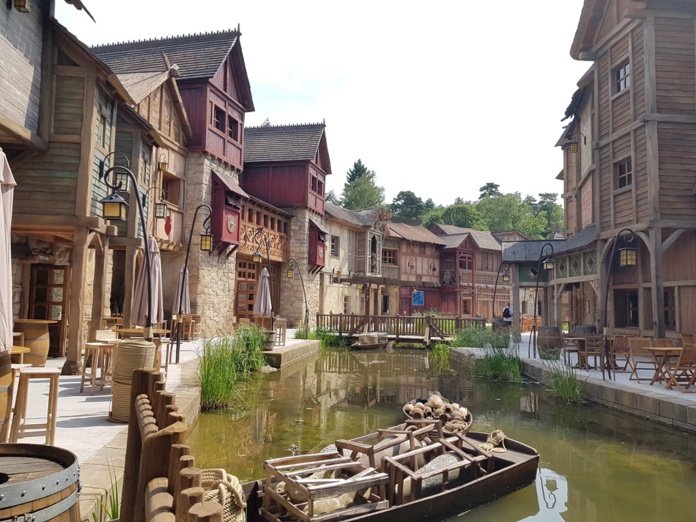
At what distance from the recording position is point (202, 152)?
53.9 ft

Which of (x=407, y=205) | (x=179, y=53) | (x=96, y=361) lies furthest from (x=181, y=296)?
(x=407, y=205)

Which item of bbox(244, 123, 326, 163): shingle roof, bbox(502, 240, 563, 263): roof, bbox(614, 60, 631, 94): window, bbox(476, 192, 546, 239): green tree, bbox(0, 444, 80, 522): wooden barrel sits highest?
bbox(476, 192, 546, 239): green tree

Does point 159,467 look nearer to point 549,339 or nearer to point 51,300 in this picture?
point 51,300

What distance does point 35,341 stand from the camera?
8.13 m

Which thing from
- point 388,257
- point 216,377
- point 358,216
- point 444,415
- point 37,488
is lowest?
point 444,415

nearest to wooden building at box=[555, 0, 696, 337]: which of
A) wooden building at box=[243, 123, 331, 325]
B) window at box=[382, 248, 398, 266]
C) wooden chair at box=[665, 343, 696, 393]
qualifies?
wooden chair at box=[665, 343, 696, 393]

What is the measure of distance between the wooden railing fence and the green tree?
57.3m

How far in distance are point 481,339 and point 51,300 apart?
11.4 meters

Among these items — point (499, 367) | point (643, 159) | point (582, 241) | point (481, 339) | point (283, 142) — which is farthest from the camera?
point (283, 142)

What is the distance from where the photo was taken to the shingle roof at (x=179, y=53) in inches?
664

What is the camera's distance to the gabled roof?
27.6 m

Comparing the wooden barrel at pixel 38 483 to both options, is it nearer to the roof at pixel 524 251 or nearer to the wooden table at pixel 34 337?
the wooden table at pixel 34 337

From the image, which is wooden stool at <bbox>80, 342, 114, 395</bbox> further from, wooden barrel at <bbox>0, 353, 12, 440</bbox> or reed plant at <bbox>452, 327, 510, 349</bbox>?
reed plant at <bbox>452, 327, 510, 349</bbox>

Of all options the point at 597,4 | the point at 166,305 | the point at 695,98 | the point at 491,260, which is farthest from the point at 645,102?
the point at 491,260
